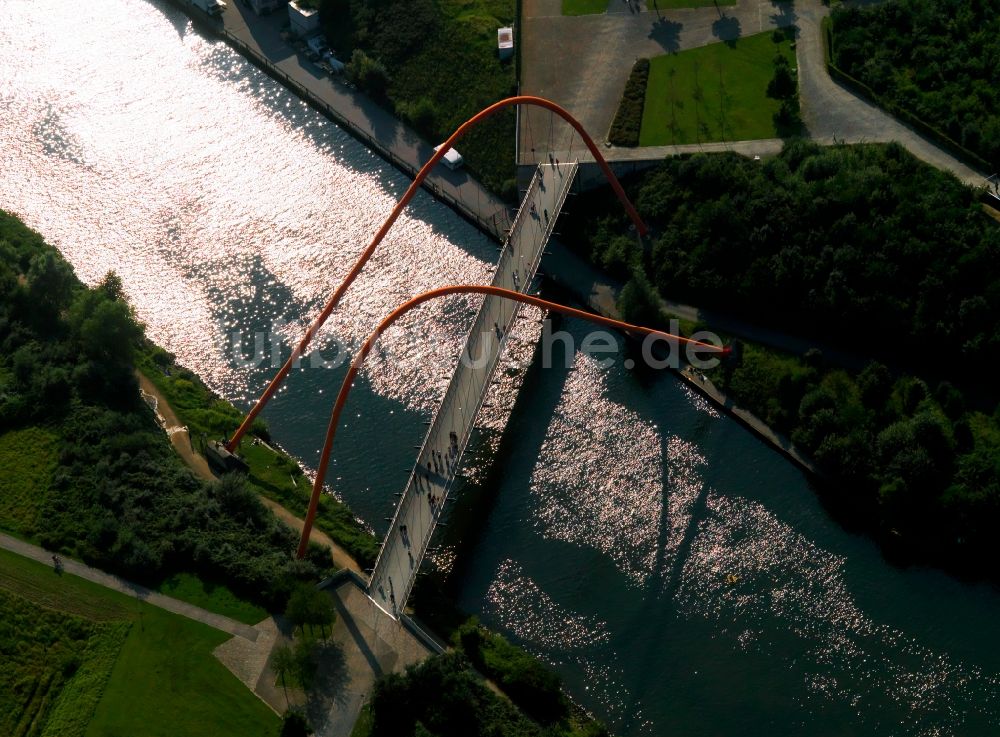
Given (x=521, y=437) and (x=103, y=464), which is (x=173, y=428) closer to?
(x=103, y=464)

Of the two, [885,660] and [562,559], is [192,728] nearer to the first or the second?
[562,559]

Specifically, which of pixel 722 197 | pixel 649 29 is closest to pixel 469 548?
pixel 722 197

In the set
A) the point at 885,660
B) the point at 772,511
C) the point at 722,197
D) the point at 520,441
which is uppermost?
the point at 722,197

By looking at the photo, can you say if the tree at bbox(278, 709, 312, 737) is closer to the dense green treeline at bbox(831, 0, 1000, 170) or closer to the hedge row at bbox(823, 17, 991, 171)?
the hedge row at bbox(823, 17, 991, 171)

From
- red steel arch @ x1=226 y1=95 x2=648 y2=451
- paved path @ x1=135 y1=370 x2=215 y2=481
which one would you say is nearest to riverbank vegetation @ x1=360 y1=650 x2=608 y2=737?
paved path @ x1=135 y1=370 x2=215 y2=481

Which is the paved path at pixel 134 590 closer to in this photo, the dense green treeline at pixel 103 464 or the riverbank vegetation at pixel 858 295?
the dense green treeline at pixel 103 464

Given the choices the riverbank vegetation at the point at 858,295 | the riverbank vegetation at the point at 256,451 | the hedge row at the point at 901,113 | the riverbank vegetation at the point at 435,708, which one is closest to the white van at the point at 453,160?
the riverbank vegetation at the point at 858,295

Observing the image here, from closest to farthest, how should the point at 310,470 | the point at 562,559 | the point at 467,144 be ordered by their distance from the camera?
the point at 562,559 < the point at 310,470 < the point at 467,144
